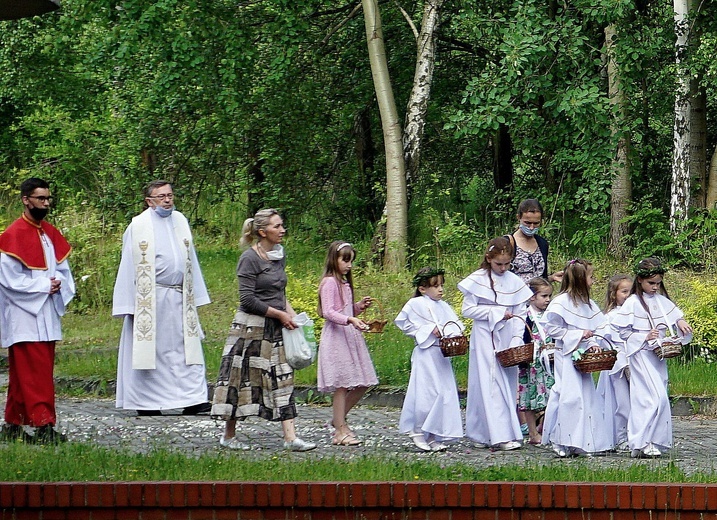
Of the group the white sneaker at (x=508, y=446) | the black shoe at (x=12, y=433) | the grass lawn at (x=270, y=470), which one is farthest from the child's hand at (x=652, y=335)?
the black shoe at (x=12, y=433)

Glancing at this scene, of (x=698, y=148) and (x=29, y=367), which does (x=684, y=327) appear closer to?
(x=29, y=367)

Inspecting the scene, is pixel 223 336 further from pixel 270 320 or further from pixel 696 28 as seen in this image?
pixel 696 28

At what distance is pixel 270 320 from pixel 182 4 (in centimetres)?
1205

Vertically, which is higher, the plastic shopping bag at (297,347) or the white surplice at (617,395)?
the plastic shopping bag at (297,347)

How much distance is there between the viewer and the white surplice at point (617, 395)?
10867 millimetres

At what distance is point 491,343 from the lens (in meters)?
11.0

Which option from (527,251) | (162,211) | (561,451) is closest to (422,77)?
(162,211)

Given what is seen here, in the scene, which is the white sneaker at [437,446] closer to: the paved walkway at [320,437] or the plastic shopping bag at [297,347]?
the paved walkway at [320,437]

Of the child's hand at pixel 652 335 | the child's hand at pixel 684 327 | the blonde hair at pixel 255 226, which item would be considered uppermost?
the blonde hair at pixel 255 226

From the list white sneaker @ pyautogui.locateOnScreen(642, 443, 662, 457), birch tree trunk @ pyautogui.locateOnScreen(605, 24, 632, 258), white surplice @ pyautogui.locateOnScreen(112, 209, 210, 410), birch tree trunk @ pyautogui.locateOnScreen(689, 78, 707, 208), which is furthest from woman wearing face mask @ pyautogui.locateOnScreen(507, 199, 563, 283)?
birch tree trunk @ pyautogui.locateOnScreen(689, 78, 707, 208)

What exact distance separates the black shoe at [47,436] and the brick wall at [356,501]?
255 centimetres

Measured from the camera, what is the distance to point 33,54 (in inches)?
1104

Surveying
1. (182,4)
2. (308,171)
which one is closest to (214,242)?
(308,171)

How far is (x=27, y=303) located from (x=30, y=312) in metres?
0.09
